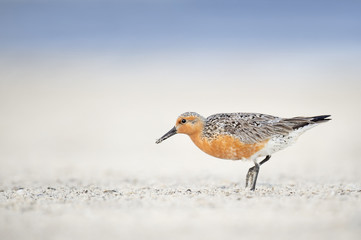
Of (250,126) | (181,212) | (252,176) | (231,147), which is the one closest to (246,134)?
(250,126)

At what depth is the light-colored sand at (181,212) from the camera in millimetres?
5379

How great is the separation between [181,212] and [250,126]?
2.51 metres

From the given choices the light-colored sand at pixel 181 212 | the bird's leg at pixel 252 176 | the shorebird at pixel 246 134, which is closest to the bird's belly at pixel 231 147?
the shorebird at pixel 246 134

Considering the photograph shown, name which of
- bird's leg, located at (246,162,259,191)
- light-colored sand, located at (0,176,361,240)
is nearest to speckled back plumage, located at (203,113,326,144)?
bird's leg, located at (246,162,259,191)

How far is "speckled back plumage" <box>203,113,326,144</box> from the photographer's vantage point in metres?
8.03

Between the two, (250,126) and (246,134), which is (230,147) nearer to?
(246,134)

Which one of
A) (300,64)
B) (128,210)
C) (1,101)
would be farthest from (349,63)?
(128,210)

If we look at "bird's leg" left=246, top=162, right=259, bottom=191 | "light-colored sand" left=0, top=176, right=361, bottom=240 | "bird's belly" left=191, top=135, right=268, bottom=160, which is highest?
"bird's belly" left=191, top=135, right=268, bottom=160

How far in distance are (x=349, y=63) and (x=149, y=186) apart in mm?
27641

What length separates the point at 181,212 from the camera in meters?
6.23

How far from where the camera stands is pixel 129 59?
40.8 metres

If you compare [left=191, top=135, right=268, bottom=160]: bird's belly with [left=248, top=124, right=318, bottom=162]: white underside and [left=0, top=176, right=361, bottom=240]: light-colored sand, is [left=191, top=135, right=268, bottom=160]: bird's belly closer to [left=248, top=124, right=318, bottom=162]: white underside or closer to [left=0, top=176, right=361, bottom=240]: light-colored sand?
[left=248, top=124, right=318, bottom=162]: white underside

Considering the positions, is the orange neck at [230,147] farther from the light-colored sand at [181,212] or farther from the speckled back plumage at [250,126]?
the light-colored sand at [181,212]

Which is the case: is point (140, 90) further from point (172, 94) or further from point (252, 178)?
point (252, 178)
